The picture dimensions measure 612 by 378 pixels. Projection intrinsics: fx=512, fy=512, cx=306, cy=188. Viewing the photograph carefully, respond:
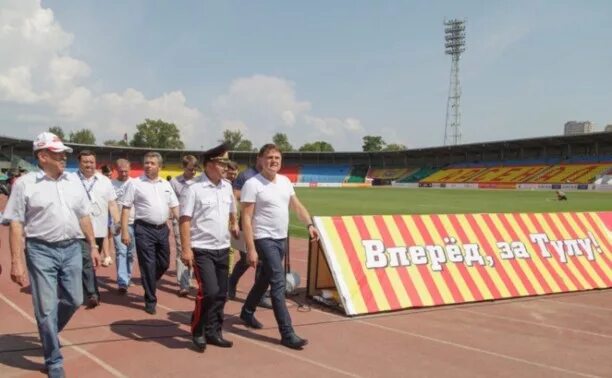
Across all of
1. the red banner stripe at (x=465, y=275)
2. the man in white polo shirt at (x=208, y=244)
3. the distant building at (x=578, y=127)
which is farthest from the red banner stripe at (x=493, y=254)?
the distant building at (x=578, y=127)

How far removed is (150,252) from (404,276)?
3175 mm

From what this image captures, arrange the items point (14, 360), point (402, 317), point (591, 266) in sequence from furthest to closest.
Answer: point (591, 266)
point (402, 317)
point (14, 360)

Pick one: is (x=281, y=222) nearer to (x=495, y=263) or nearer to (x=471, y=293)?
(x=471, y=293)

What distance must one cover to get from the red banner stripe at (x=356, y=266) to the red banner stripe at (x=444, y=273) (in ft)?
3.72

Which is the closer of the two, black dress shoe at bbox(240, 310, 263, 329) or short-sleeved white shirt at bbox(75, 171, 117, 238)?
black dress shoe at bbox(240, 310, 263, 329)

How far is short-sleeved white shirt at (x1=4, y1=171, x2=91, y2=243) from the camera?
3.95 meters

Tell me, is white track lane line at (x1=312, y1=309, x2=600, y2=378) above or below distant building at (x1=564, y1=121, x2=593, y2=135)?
below

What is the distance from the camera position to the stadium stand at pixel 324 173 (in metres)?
84.4

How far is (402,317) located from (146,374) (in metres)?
3.03

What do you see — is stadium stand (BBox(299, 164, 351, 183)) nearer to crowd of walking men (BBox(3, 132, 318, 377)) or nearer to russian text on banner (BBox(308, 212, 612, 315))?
russian text on banner (BBox(308, 212, 612, 315))

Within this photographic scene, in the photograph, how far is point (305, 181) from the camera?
8306cm

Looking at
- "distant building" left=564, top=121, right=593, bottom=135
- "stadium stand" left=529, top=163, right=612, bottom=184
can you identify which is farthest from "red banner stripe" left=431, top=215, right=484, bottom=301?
"distant building" left=564, top=121, right=593, bottom=135

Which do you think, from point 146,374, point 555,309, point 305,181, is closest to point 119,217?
point 146,374

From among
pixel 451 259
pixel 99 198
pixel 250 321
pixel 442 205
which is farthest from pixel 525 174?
pixel 250 321
